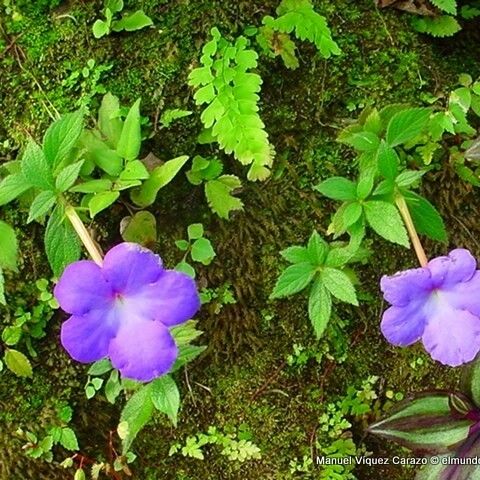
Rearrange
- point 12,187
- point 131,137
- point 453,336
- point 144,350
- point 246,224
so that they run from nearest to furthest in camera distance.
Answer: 1. point 144,350
2. point 453,336
3. point 12,187
4. point 131,137
5. point 246,224

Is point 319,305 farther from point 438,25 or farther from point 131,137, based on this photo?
point 438,25

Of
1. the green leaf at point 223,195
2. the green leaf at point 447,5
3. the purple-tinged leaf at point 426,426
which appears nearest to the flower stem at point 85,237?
the green leaf at point 223,195

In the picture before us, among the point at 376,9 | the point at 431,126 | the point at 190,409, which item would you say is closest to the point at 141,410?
the point at 190,409

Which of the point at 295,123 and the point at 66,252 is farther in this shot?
the point at 295,123

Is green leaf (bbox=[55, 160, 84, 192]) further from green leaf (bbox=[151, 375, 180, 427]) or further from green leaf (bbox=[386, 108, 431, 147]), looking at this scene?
green leaf (bbox=[386, 108, 431, 147])

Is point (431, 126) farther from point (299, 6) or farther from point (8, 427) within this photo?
point (8, 427)

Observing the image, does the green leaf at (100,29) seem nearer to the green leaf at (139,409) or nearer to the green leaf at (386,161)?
the green leaf at (386,161)

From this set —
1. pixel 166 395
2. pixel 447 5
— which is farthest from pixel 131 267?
pixel 447 5
